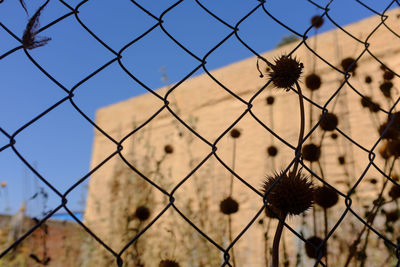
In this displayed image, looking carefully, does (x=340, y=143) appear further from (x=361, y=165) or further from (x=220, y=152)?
(x=220, y=152)

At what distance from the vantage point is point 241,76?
3289 millimetres

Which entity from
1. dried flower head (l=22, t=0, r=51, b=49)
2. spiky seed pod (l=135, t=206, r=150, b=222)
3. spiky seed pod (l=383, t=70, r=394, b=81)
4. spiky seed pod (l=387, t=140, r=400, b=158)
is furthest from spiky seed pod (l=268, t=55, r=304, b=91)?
spiky seed pod (l=135, t=206, r=150, b=222)

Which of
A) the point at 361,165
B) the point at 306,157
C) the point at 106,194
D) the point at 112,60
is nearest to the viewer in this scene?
the point at 112,60

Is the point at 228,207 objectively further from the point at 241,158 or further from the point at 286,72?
the point at 241,158

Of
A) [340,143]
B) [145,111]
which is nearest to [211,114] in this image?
[145,111]

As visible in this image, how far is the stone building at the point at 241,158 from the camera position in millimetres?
2291

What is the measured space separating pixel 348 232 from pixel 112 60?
1.91 metres

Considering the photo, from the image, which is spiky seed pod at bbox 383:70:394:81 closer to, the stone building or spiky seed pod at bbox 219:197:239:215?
the stone building

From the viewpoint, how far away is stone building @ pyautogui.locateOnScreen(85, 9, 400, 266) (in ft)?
7.52

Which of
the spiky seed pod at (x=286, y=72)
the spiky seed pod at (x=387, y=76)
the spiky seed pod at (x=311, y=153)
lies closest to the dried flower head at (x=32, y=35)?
the spiky seed pod at (x=286, y=72)

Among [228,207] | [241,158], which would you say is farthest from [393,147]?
[241,158]

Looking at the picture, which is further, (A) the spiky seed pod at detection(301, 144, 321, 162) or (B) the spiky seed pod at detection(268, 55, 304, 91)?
(A) the spiky seed pod at detection(301, 144, 321, 162)

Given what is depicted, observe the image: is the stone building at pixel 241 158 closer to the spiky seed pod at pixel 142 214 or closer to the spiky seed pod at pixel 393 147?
the spiky seed pod at pixel 142 214

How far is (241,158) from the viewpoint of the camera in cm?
296
